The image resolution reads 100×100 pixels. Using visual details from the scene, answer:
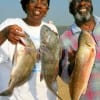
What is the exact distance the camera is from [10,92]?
6230mm

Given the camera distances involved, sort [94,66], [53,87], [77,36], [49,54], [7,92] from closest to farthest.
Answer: [7,92] < [49,54] < [53,87] < [94,66] < [77,36]

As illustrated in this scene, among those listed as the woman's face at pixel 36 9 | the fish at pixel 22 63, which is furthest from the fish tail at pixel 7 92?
the woman's face at pixel 36 9

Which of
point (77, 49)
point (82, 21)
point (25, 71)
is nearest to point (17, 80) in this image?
point (25, 71)

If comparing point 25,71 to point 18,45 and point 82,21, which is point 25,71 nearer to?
point 18,45

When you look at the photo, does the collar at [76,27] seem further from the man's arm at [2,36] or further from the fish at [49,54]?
the man's arm at [2,36]

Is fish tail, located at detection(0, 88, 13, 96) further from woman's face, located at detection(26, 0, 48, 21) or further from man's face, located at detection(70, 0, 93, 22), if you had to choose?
man's face, located at detection(70, 0, 93, 22)

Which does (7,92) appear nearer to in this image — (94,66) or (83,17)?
(94,66)

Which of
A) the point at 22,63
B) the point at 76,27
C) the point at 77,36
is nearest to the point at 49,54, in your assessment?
the point at 22,63

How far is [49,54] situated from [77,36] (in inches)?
31.6

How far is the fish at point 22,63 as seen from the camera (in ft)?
20.1

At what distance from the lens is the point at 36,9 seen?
6.59 metres

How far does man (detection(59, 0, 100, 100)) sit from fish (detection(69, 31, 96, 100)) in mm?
169

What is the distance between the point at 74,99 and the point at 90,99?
32 cm

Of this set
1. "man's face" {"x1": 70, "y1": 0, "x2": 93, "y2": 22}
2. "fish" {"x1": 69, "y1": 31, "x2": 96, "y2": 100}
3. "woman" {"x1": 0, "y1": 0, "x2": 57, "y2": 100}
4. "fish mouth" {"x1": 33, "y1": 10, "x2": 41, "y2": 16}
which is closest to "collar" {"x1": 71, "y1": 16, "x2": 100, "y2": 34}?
"man's face" {"x1": 70, "y1": 0, "x2": 93, "y2": 22}
